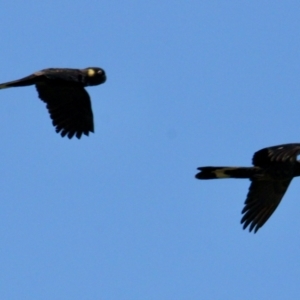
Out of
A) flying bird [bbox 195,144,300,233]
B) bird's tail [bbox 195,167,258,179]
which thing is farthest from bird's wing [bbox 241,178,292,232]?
bird's tail [bbox 195,167,258,179]

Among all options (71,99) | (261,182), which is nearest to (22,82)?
(71,99)

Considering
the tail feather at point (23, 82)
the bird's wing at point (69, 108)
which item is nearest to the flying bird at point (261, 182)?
the bird's wing at point (69, 108)

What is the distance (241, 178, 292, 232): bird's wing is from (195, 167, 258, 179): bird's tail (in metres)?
0.26

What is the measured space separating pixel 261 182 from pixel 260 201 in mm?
300

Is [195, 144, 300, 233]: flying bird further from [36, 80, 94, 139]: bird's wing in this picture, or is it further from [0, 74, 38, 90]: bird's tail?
[0, 74, 38, 90]: bird's tail

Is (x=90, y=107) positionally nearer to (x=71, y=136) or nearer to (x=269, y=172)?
(x=71, y=136)

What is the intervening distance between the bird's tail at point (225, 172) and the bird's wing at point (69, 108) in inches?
83.0

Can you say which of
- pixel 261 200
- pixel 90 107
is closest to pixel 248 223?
pixel 261 200

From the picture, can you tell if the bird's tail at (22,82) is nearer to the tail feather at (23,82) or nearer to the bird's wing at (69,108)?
the tail feather at (23,82)

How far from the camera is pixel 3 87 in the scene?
20.2 meters

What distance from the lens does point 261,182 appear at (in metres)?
19.8

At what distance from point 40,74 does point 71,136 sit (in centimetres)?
129

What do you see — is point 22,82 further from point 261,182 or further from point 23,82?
point 261,182

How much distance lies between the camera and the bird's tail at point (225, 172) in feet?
64.1
